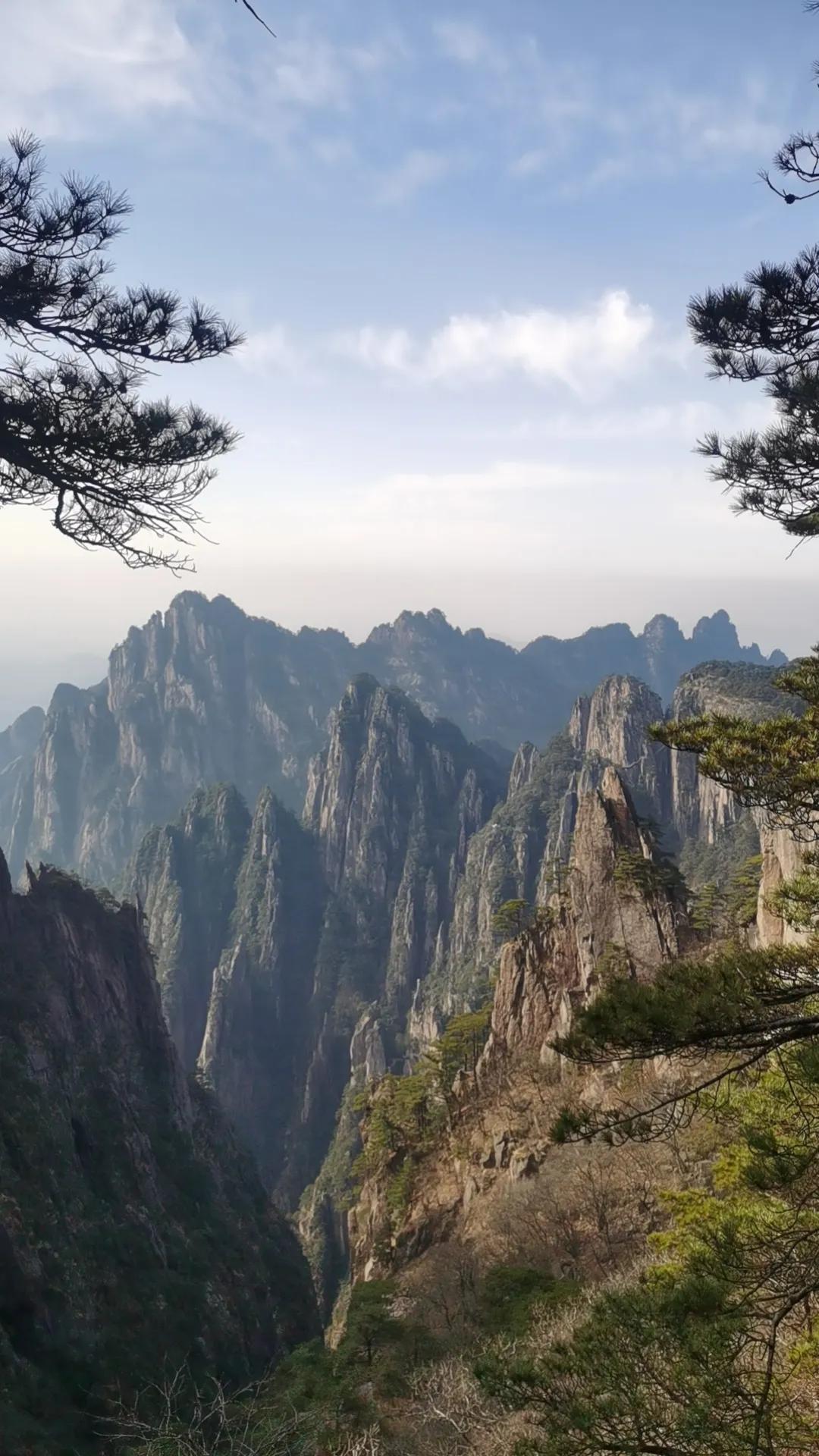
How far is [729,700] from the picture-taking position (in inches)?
3263

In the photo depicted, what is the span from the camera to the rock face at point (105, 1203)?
968 inches

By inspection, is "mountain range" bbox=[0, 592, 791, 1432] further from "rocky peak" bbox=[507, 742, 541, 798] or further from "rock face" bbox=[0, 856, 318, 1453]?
"rocky peak" bbox=[507, 742, 541, 798]

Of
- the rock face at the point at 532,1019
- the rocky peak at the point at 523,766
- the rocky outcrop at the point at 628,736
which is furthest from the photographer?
the rocky peak at the point at 523,766

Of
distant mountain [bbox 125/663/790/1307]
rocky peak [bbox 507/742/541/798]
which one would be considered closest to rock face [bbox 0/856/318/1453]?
distant mountain [bbox 125/663/790/1307]

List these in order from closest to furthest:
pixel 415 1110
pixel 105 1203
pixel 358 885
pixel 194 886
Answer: pixel 105 1203
pixel 415 1110
pixel 358 885
pixel 194 886

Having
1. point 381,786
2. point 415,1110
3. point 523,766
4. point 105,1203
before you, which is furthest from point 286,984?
point 105,1203

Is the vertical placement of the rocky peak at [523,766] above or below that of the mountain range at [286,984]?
above

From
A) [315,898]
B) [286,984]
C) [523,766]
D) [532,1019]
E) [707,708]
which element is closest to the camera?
[532,1019]

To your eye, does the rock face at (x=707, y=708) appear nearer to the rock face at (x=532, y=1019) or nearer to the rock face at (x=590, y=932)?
the rock face at (x=590, y=932)

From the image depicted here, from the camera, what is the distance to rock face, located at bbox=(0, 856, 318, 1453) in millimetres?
24578

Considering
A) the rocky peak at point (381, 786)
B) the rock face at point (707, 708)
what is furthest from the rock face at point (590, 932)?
the rocky peak at point (381, 786)

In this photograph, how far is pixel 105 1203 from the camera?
3312 cm

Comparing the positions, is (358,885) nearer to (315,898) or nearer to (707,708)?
(315,898)

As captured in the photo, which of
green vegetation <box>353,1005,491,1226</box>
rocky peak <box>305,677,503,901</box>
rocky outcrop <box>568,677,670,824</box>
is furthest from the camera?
rocky peak <box>305,677,503,901</box>
